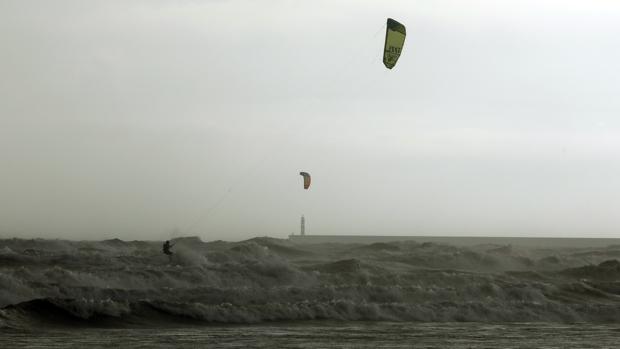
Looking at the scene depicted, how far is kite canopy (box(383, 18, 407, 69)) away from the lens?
871 inches

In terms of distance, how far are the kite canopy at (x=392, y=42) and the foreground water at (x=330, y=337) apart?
25.7ft

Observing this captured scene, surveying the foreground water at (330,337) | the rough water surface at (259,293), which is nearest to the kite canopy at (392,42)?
the rough water surface at (259,293)

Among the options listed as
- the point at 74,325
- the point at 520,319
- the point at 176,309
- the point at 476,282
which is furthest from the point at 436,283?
the point at 74,325

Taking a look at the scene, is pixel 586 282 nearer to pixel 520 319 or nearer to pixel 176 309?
pixel 520 319

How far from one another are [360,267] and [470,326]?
1004cm

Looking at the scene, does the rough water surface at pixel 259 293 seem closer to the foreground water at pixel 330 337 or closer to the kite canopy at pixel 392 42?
the foreground water at pixel 330 337

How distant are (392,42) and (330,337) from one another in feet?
32.9

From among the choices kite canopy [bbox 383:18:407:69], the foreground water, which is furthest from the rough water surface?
kite canopy [bbox 383:18:407:69]

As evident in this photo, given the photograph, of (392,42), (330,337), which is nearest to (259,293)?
(330,337)

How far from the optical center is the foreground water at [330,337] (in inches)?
516

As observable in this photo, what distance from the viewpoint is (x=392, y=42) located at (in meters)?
22.2

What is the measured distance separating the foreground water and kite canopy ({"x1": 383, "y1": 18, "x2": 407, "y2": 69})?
25.7ft

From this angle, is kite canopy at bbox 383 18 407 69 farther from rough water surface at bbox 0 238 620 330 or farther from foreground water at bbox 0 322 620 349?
foreground water at bbox 0 322 620 349

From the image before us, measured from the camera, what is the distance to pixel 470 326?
16.5 m
